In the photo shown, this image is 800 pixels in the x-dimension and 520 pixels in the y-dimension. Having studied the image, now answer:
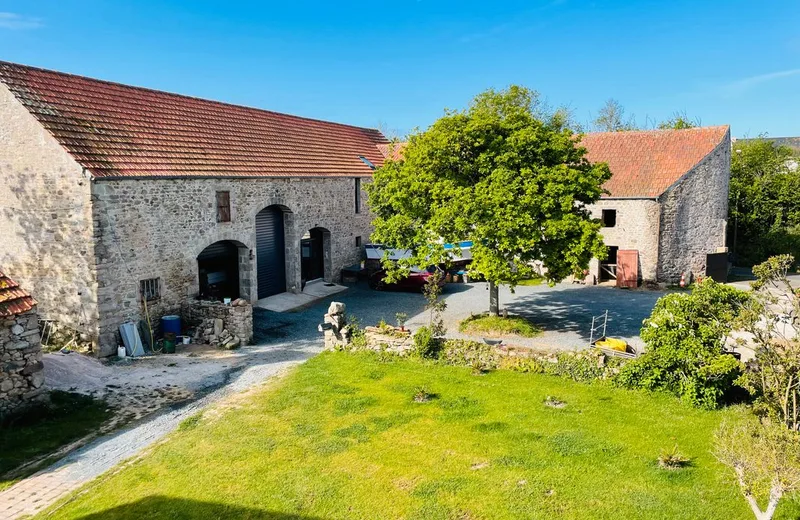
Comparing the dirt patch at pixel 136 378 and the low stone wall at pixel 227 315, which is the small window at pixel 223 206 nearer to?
the low stone wall at pixel 227 315

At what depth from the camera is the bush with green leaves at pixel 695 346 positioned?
37.9ft

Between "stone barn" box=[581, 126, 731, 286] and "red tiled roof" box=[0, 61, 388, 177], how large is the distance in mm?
12444

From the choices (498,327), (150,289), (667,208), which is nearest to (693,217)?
(667,208)

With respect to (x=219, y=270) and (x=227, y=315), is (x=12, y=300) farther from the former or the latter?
(x=219, y=270)

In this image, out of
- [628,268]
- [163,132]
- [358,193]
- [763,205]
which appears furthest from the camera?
[763,205]

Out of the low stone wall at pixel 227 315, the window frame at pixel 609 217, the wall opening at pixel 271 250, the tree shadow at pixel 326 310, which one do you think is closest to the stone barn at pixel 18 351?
the low stone wall at pixel 227 315

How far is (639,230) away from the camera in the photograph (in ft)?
83.6

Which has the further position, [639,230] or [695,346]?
[639,230]

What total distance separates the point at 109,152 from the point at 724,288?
16630 millimetres

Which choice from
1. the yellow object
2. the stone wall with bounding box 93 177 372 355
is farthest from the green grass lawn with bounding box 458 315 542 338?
the stone wall with bounding box 93 177 372 355

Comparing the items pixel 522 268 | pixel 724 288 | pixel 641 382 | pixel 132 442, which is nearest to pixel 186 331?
pixel 132 442

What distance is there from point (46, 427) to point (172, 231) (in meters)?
7.86

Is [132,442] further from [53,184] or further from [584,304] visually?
[584,304]

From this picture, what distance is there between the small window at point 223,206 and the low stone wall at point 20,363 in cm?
863
